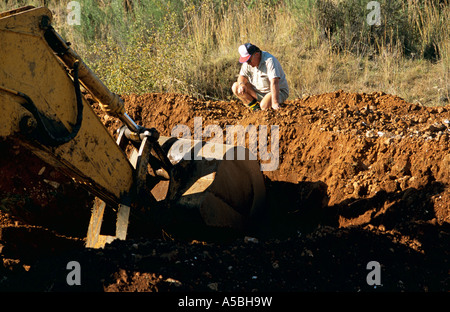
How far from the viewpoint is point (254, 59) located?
773 cm

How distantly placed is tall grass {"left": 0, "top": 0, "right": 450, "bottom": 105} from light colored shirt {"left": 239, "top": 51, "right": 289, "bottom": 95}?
168 cm

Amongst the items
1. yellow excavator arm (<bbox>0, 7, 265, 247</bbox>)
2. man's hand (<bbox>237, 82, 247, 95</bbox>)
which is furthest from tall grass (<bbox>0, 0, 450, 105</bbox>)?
yellow excavator arm (<bbox>0, 7, 265, 247</bbox>)

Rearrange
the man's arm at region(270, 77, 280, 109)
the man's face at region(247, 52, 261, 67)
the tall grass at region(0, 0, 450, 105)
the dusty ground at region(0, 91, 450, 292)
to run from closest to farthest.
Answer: the dusty ground at region(0, 91, 450, 292) → the man's arm at region(270, 77, 280, 109) → the man's face at region(247, 52, 261, 67) → the tall grass at region(0, 0, 450, 105)

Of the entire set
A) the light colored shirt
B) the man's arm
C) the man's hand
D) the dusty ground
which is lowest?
the dusty ground

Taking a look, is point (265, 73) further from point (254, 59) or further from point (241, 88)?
point (241, 88)

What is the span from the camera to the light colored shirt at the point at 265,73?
771cm

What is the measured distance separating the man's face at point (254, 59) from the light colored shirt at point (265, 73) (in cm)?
9

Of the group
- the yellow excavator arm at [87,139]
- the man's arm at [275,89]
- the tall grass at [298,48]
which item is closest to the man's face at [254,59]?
the man's arm at [275,89]

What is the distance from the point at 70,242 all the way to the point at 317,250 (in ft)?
8.47

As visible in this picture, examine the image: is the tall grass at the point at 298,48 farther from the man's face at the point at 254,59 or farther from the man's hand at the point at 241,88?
the man's face at the point at 254,59

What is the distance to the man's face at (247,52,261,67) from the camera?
7.67 meters

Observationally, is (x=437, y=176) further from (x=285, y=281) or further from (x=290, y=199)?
(x=285, y=281)

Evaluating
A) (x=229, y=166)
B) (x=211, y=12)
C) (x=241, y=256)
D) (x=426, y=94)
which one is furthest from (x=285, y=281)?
(x=211, y=12)

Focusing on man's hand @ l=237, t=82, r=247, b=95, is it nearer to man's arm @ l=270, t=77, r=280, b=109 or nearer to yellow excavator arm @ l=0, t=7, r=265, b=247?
man's arm @ l=270, t=77, r=280, b=109
